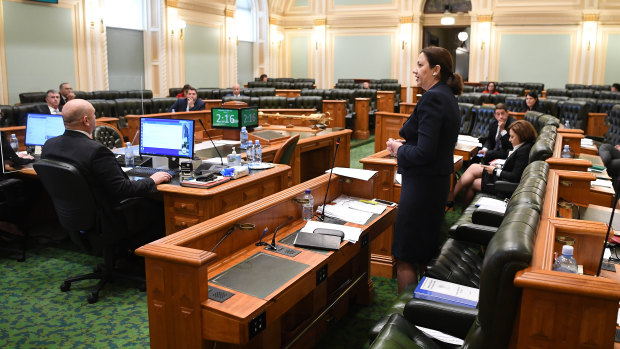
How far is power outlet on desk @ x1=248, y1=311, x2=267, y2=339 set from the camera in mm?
1953

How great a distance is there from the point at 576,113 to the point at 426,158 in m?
7.61

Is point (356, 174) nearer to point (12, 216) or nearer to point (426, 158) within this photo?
point (426, 158)

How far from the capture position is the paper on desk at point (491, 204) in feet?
13.7

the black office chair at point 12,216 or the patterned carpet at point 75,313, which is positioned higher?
the black office chair at point 12,216

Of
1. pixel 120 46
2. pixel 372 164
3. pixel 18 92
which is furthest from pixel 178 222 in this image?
pixel 120 46

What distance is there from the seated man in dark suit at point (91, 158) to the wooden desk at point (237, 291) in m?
1.13

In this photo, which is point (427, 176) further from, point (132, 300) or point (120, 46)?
point (120, 46)

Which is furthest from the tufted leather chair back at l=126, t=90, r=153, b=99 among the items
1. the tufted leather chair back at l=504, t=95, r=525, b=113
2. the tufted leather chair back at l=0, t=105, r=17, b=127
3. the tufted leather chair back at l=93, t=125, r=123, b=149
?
the tufted leather chair back at l=504, t=95, r=525, b=113

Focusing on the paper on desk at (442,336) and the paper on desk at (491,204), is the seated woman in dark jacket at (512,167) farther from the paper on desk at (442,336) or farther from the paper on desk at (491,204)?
the paper on desk at (442,336)

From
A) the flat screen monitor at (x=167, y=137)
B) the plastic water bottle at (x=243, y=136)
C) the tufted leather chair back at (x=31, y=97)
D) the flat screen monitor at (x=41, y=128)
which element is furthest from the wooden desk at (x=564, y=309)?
the tufted leather chair back at (x=31, y=97)

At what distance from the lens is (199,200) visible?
3.56 meters

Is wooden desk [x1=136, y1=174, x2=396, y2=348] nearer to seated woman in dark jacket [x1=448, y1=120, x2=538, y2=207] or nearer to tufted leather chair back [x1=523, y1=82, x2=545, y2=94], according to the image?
seated woman in dark jacket [x1=448, y1=120, x2=538, y2=207]

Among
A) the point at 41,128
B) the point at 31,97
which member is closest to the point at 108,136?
the point at 41,128

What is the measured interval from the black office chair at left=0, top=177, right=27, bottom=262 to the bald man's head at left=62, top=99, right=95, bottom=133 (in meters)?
1.25
